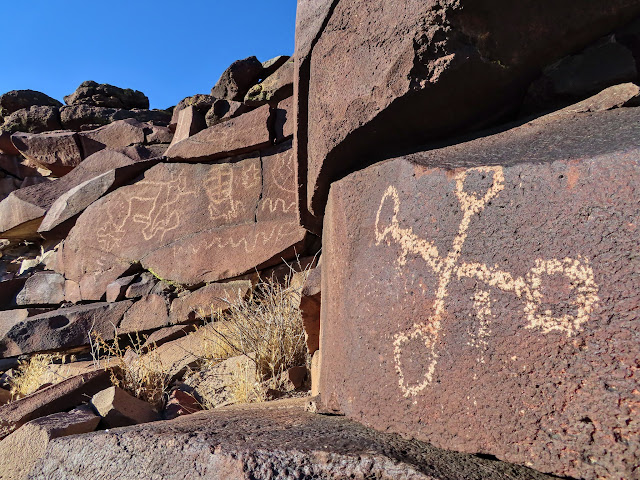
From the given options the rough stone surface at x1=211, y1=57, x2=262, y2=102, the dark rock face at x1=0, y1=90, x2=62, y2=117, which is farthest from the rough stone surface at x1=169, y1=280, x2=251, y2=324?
the dark rock face at x1=0, y1=90, x2=62, y2=117

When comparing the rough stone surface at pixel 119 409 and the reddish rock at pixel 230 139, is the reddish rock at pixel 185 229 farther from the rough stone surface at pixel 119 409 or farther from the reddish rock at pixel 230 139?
the rough stone surface at pixel 119 409

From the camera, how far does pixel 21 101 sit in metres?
7.97

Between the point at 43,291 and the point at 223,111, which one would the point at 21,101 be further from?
the point at 223,111

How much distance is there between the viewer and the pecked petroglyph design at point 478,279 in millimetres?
892

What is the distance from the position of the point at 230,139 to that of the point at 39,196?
2.68 metres

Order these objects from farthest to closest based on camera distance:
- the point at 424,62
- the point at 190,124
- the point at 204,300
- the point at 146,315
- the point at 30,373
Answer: the point at 190,124, the point at 146,315, the point at 30,373, the point at 204,300, the point at 424,62

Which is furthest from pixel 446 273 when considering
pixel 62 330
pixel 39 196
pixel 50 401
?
pixel 39 196

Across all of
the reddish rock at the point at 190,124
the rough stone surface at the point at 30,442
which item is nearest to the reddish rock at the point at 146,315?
the reddish rock at the point at 190,124

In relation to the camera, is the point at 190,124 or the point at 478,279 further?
the point at 190,124

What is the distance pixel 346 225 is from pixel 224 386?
6.00 feet

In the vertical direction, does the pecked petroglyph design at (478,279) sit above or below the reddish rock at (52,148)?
below

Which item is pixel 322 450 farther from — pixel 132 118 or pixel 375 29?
pixel 132 118

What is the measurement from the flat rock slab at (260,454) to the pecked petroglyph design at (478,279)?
0.56 ft

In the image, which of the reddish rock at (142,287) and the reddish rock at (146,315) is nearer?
the reddish rock at (146,315)
